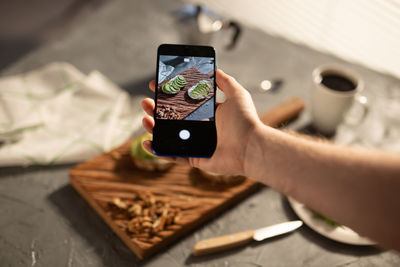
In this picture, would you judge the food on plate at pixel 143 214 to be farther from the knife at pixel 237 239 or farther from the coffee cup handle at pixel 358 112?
the coffee cup handle at pixel 358 112

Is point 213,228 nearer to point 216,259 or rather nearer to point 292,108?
point 216,259

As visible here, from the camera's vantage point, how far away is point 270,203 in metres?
0.85

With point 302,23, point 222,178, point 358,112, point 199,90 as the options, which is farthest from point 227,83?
point 302,23

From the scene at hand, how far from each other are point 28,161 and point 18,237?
20cm

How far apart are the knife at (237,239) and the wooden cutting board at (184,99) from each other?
0.25 metres

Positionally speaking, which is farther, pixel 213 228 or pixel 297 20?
pixel 297 20

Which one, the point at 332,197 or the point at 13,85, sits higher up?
the point at 332,197

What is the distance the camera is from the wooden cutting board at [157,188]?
0.78 meters

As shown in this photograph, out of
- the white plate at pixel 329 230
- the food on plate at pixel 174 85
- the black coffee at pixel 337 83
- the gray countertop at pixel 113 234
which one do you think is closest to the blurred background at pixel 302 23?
the gray countertop at pixel 113 234

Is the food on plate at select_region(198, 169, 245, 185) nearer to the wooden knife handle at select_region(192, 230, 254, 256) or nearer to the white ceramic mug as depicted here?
the wooden knife handle at select_region(192, 230, 254, 256)

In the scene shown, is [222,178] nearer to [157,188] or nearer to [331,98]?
[157,188]

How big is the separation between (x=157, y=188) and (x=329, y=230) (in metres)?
0.36

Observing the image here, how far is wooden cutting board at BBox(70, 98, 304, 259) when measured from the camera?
775 millimetres

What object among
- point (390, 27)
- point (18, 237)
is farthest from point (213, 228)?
point (390, 27)
